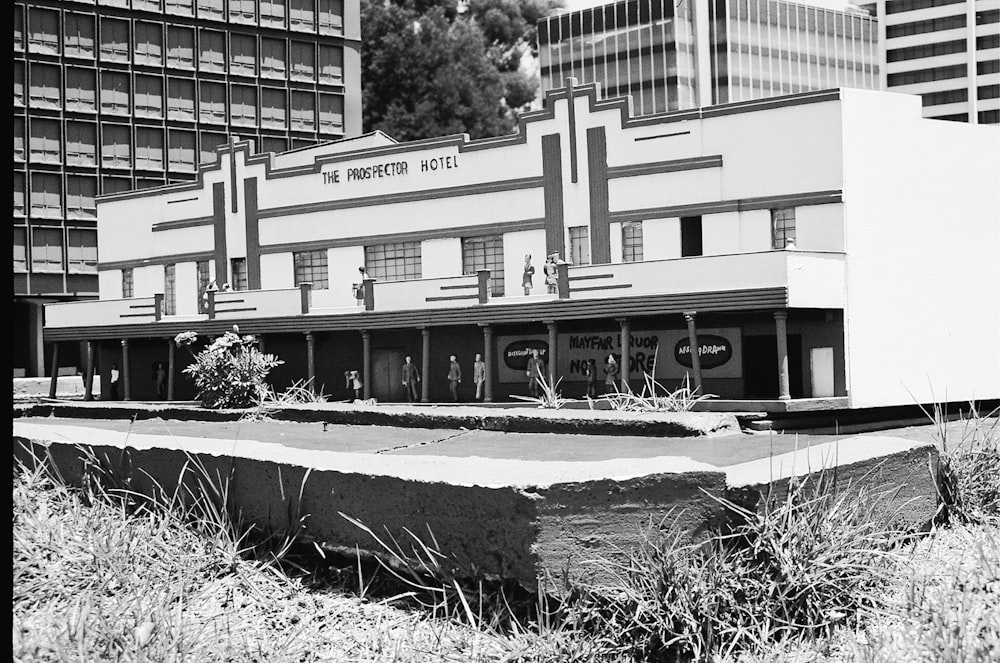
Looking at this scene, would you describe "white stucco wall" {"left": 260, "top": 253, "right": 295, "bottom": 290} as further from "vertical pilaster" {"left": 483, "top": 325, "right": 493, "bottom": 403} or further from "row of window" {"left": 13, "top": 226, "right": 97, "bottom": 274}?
"row of window" {"left": 13, "top": 226, "right": 97, "bottom": 274}

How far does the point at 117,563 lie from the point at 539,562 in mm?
2597

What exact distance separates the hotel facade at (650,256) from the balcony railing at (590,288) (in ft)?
0.21

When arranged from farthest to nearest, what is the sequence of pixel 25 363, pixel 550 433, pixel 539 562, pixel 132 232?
pixel 25 363
pixel 132 232
pixel 550 433
pixel 539 562

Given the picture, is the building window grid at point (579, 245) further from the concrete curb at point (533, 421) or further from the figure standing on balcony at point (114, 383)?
the figure standing on balcony at point (114, 383)

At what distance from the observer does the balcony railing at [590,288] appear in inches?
1137

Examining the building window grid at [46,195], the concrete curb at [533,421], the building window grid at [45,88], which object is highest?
the building window grid at [45,88]

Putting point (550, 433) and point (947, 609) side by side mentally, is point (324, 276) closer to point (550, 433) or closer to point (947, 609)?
point (550, 433)

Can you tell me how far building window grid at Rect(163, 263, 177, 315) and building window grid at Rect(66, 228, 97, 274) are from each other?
82.5 feet

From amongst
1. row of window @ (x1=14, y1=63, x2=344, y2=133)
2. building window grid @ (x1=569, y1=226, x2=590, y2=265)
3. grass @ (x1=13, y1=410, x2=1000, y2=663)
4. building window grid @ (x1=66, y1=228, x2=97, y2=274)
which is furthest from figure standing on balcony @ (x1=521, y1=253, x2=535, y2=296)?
building window grid @ (x1=66, y1=228, x2=97, y2=274)

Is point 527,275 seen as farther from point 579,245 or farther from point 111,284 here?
point 111,284

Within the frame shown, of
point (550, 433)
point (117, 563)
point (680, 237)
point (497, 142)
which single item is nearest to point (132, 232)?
point (497, 142)

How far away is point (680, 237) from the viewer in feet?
110

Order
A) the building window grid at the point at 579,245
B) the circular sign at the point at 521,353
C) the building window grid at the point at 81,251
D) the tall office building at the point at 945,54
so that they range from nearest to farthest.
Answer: the circular sign at the point at 521,353, the building window grid at the point at 579,245, the building window grid at the point at 81,251, the tall office building at the point at 945,54

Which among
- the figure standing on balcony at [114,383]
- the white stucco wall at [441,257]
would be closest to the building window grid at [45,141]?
the figure standing on balcony at [114,383]
